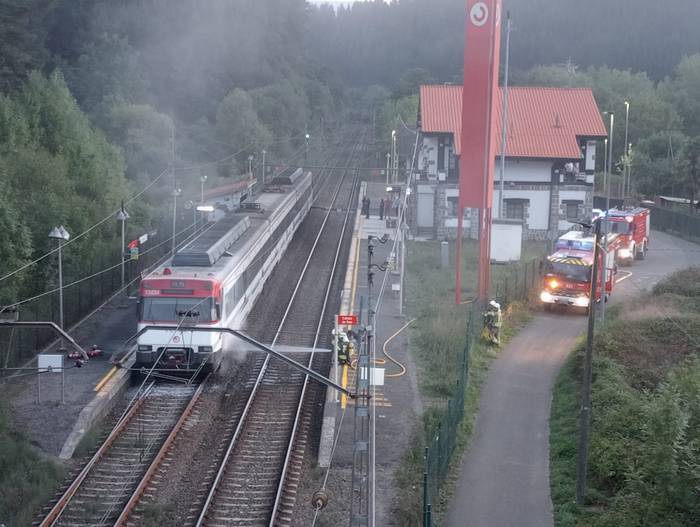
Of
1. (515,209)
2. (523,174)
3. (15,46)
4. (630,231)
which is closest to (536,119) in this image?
(523,174)

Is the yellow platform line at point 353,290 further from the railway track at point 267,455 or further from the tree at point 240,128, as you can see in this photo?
the tree at point 240,128

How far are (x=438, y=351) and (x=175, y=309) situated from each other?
23.3 ft

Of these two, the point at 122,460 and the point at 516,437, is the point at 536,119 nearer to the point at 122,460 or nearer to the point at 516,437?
the point at 516,437

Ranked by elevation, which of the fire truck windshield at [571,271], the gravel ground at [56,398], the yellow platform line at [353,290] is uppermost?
the fire truck windshield at [571,271]

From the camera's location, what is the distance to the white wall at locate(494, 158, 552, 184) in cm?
4353

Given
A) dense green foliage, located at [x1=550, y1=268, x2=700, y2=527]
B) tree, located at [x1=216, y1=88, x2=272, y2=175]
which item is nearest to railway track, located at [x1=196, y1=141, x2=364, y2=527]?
dense green foliage, located at [x1=550, y1=268, x2=700, y2=527]

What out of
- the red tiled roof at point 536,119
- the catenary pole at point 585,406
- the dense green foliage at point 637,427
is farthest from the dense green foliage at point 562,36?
the catenary pole at point 585,406

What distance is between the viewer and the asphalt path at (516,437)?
14453 millimetres

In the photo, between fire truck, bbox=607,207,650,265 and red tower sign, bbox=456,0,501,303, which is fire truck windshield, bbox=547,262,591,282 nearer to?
red tower sign, bbox=456,0,501,303

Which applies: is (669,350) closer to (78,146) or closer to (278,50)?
(78,146)

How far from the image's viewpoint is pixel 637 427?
52.3 ft

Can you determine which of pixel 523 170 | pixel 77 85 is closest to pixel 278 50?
pixel 77 85

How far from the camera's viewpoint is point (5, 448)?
16.0 meters

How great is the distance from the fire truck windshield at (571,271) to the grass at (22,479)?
59.4ft
